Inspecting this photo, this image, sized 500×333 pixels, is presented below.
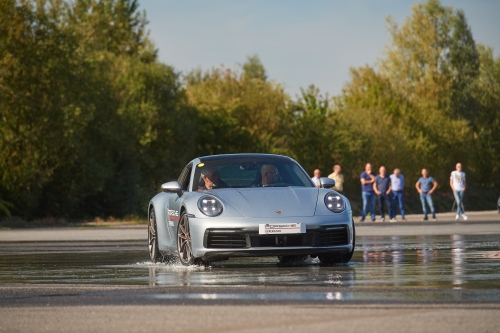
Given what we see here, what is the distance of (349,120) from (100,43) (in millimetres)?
20231

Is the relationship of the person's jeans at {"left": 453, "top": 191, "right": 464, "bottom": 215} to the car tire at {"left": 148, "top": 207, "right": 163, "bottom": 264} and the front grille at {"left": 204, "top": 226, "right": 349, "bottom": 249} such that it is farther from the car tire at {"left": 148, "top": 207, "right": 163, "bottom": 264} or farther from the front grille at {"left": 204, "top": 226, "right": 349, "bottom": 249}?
the front grille at {"left": 204, "top": 226, "right": 349, "bottom": 249}

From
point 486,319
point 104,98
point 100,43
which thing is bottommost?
point 486,319

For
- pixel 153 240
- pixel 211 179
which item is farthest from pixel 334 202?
pixel 153 240

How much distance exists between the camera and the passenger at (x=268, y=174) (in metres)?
14.0

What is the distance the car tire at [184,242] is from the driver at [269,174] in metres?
1.21

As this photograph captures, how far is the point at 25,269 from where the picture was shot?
45.6 feet

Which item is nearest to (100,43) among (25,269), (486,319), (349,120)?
(349,120)

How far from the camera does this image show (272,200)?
1297 centimetres

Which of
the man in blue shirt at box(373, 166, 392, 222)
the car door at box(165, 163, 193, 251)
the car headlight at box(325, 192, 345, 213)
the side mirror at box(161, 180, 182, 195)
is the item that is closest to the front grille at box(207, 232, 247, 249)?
the car door at box(165, 163, 193, 251)

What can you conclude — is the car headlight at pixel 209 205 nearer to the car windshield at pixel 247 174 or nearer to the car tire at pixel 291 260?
the car windshield at pixel 247 174

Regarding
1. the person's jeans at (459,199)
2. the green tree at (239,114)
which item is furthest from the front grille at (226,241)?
the green tree at (239,114)

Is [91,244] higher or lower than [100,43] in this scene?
lower

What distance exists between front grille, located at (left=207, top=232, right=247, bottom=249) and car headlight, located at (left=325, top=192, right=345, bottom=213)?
1156 millimetres

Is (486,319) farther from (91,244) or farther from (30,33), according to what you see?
(30,33)
